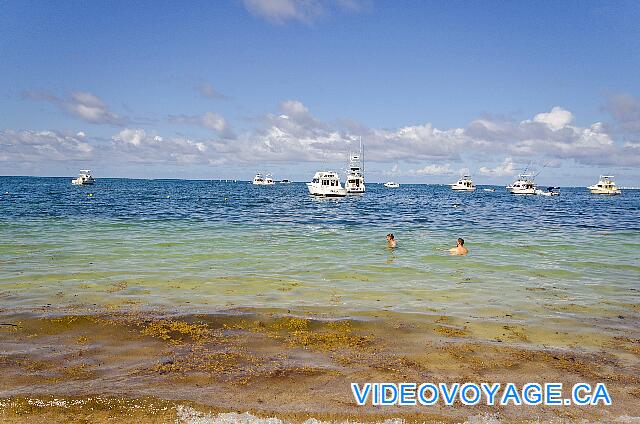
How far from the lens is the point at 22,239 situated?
21.7 metres

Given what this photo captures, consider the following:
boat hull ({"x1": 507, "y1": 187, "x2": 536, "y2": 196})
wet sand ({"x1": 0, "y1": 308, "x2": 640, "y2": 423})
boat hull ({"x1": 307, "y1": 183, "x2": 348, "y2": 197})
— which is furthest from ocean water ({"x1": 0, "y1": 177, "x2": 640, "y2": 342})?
boat hull ({"x1": 507, "y1": 187, "x2": 536, "y2": 196})

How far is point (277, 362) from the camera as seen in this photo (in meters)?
7.18

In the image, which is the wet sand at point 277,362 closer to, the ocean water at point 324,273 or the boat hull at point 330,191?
the ocean water at point 324,273

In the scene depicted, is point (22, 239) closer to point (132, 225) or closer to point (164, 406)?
point (132, 225)

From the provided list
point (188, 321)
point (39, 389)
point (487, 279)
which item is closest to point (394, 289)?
point (487, 279)

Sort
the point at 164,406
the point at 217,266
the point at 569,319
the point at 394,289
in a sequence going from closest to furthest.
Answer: the point at 164,406 < the point at 569,319 < the point at 394,289 < the point at 217,266

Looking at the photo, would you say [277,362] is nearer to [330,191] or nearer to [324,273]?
[324,273]

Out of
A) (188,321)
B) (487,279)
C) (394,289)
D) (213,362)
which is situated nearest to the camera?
(213,362)

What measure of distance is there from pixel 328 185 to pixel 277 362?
76230mm

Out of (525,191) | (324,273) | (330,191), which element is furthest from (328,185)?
(525,191)

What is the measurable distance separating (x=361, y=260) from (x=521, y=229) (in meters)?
19.8

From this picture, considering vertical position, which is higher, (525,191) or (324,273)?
(525,191)

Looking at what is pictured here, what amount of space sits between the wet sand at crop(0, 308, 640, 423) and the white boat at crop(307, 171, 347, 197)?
235 feet

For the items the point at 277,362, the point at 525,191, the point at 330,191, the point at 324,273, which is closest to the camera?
the point at 277,362
